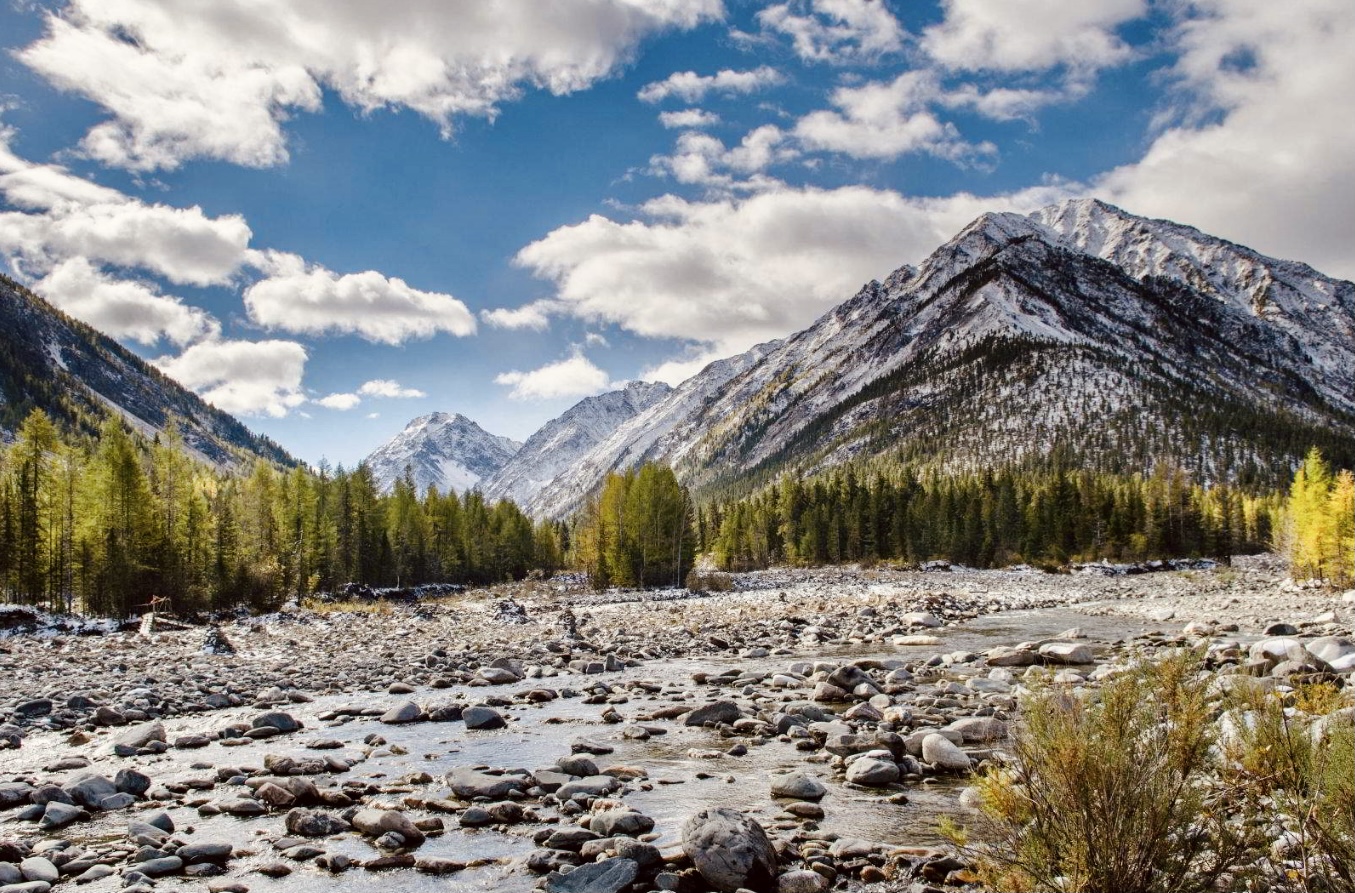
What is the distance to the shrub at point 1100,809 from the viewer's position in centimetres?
550

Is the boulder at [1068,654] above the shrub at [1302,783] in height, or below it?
below

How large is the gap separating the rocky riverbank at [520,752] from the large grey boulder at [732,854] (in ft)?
0.09

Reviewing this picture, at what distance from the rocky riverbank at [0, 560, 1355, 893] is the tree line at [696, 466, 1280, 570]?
7413 cm

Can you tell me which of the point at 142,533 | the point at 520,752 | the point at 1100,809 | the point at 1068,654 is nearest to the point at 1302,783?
the point at 1100,809

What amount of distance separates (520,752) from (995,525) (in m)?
102

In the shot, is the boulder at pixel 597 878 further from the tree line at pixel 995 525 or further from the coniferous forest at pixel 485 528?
the tree line at pixel 995 525

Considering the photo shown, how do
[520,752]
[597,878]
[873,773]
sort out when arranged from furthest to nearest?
[520,752] < [873,773] < [597,878]

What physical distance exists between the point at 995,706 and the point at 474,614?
38.9 m

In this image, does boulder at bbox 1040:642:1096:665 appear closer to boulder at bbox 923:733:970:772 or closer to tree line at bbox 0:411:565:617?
boulder at bbox 923:733:970:772

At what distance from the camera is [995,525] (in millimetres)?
105250

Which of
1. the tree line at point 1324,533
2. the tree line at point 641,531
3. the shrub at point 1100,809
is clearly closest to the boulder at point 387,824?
the shrub at point 1100,809

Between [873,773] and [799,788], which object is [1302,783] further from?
[799,788]

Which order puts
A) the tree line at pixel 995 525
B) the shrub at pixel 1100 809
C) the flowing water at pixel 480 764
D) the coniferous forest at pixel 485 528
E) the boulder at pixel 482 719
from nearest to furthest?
1. the shrub at pixel 1100 809
2. the flowing water at pixel 480 764
3. the boulder at pixel 482 719
4. the coniferous forest at pixel 485 528
5. the tree line at pixel 995 525

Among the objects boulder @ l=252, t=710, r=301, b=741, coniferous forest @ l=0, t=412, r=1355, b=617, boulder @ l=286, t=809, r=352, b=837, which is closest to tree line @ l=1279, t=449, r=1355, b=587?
coniferous forest @ l=0, t=412, r=1355, b=617
